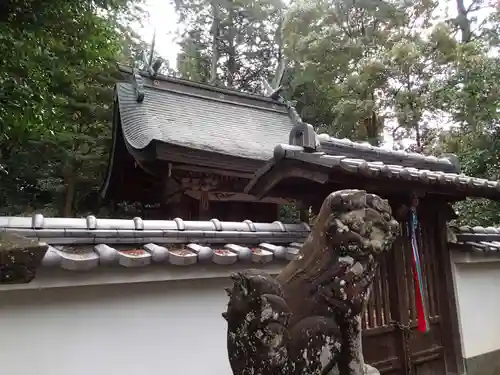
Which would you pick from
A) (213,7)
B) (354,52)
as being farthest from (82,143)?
(213,7)

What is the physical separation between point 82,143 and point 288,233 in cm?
968

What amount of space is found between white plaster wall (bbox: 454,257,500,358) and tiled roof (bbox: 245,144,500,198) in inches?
49.3

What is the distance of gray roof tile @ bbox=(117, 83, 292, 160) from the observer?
23.7 ft

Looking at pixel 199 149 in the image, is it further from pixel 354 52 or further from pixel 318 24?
pixel 318 24

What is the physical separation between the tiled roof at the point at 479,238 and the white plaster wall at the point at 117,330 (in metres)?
3.38

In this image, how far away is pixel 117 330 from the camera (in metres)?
2.91

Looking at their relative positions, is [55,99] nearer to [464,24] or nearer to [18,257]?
[18,257]

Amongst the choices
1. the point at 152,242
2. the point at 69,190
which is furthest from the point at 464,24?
the point at 152,242

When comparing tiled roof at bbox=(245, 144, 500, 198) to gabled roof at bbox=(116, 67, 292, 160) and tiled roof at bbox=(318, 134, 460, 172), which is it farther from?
gabled roof at bbox=(116, 67, 292, 160)

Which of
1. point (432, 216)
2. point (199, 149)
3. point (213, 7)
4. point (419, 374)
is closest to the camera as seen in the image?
point (419, 374)

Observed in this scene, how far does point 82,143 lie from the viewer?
11.8 meters

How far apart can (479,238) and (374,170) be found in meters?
2.86

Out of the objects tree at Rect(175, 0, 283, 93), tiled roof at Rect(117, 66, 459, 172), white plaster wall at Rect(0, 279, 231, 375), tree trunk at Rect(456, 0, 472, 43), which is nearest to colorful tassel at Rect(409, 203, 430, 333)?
tiled roof at Rect(117, 66, 459, 172)

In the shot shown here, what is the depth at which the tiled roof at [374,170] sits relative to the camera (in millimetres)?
3387
